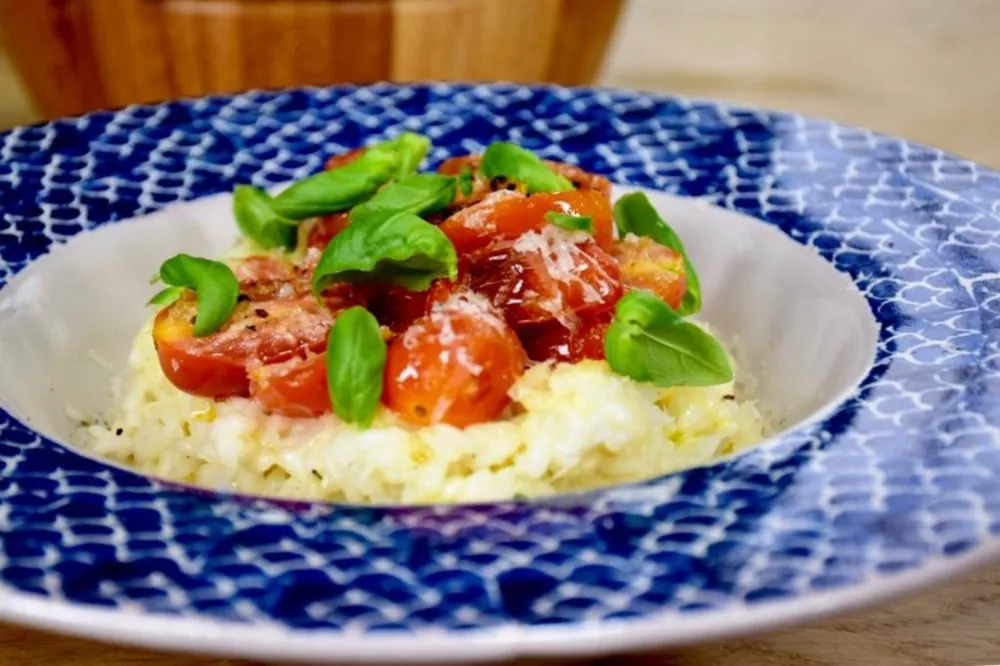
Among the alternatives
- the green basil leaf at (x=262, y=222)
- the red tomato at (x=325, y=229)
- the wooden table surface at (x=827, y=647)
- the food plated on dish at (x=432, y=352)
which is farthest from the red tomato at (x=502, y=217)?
the wooden table surface at (x=827, y=647)

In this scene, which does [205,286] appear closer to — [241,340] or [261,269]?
[241,340]

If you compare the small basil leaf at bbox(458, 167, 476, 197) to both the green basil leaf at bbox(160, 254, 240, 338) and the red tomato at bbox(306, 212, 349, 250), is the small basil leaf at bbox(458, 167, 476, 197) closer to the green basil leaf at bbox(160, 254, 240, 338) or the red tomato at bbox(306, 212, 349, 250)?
the red tomato at bbox(306, 212, 349, 250)

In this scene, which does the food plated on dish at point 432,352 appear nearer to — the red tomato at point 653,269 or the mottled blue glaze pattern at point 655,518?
the red tomato at point 653,269

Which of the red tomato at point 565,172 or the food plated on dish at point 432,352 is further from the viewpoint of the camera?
the red tomato at point 565,172

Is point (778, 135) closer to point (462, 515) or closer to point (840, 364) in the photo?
point (840, 364)

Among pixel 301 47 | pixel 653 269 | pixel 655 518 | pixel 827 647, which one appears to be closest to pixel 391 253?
pixel 653 269

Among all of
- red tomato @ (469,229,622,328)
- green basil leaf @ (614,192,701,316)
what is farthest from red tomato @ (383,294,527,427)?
green basil leaf @ (614,192,701,316)

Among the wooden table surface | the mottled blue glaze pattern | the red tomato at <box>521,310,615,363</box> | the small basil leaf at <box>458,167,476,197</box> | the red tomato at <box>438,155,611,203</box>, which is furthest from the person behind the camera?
the red tomato at <box>438,155,611,203</box>

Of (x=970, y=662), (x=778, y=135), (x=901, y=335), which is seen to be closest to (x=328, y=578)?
(x=970, y=662)
